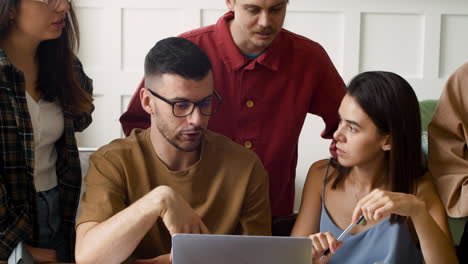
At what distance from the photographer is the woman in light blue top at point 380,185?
5.31ft

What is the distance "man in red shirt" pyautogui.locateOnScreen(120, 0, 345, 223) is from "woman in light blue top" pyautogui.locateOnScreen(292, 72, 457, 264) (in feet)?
0.94

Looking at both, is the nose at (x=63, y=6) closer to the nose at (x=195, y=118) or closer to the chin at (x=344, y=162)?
the nose at (x=195, y=118)

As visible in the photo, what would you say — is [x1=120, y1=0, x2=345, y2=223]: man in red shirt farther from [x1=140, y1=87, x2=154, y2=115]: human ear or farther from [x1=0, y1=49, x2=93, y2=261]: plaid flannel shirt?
[x1=0, y1=49, x2=93, y2=261]: plaid flannel shirt

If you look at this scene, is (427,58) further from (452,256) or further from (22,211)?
(22,211)

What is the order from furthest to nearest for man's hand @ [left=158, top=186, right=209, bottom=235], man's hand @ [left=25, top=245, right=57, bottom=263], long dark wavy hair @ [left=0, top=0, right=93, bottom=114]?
long dark wavy hair @ [left=0, top=0, right=93, bottom=114] < man's hand @ [left=25, top=245, right=57, bottom=263] < man's hand @ [left=158, top=186, right=209, bottom=235]

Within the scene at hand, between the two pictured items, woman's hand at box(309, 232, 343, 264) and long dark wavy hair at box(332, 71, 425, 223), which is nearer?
woman's hand at box(309, 232, 343, 264)

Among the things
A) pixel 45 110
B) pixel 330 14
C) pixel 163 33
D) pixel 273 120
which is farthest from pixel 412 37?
pixel 45 110

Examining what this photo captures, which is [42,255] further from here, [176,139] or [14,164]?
[176,139]

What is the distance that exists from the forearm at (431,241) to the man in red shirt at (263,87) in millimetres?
600

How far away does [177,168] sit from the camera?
1697 mm

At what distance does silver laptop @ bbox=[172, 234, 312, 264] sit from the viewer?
4.20ft

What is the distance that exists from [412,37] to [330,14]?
49cm

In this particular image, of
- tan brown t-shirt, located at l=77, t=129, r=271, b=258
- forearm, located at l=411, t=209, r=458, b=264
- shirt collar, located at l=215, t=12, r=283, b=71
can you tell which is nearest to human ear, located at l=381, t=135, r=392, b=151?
forearm, located at l=411, t=209, r=458, b=264

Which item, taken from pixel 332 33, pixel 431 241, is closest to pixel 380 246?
pixel 431 241
